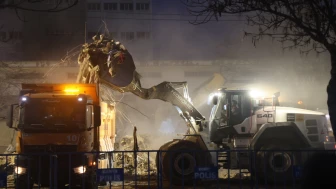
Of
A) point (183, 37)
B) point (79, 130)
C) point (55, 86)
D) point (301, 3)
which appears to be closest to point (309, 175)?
point (301, 3)

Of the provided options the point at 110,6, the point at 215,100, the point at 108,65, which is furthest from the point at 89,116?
the point at 110,6

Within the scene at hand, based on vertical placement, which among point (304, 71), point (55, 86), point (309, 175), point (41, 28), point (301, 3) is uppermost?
point (41, 28)

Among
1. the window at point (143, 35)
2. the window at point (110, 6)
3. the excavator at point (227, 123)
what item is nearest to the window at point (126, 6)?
the window at point (110, 6)

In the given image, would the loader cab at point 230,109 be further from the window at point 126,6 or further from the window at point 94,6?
the window at point 94,6

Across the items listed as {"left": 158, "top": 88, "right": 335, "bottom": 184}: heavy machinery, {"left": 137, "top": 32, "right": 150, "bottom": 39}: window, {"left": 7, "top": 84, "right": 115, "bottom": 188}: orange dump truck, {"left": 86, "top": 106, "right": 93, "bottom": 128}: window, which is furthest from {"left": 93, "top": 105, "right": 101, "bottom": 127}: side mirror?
{"left": 137, "top": 32, "right": 150, "bottom": 39}: window

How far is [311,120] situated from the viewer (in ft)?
41.5

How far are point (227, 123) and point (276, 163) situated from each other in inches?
98.1

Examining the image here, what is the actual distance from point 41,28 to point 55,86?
38.6 m

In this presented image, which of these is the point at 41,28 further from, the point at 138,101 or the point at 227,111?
the point at 227,111

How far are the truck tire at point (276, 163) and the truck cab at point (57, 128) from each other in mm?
4381

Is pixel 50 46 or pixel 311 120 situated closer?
pixel 311 120

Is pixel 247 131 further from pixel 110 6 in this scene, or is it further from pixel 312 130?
pixel 110 6

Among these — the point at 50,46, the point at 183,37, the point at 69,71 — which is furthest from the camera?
the point at 50,46

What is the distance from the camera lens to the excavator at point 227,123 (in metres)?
12.0
